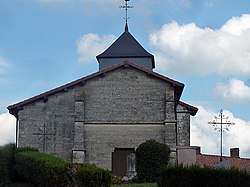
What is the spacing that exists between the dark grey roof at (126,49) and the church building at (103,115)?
12934 millimetres

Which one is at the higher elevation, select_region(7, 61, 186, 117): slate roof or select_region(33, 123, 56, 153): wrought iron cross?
select_region(7, 61, 186, 117): slate roof

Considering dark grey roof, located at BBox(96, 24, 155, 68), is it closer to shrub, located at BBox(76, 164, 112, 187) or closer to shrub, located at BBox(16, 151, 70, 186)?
shrub, located at BBox(16, 151, 70, 186)

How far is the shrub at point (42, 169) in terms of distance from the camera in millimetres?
17219

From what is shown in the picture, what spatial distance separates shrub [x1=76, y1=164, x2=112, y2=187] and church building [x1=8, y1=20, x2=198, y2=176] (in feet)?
50.6

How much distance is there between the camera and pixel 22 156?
874 inches

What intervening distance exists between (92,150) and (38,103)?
426 centimetres

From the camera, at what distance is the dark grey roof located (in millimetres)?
45812

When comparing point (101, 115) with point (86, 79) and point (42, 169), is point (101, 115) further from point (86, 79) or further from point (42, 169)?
point (42, 169)

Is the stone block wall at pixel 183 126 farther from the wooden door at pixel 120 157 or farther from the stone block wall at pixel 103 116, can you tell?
the wooden door at pixel 120 157

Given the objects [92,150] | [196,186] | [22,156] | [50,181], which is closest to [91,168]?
[50,181]

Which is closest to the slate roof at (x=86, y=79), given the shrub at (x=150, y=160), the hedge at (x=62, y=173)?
the shrub at (x=150, y=160)

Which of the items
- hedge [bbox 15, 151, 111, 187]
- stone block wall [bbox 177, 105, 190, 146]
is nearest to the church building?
stone block wall [bbox 177, 105, 190, 146]

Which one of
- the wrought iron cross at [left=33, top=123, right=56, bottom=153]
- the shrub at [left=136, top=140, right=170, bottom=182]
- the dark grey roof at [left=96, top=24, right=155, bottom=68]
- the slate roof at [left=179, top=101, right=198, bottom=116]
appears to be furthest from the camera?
the dark grey roof at [left=96, top=24, right=155, bottom=68]

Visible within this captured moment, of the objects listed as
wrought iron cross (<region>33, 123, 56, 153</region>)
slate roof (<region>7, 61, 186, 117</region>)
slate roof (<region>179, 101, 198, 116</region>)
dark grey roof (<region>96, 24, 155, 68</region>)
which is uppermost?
dark grey roof (<region>96, 24, 155, 68</region>)
